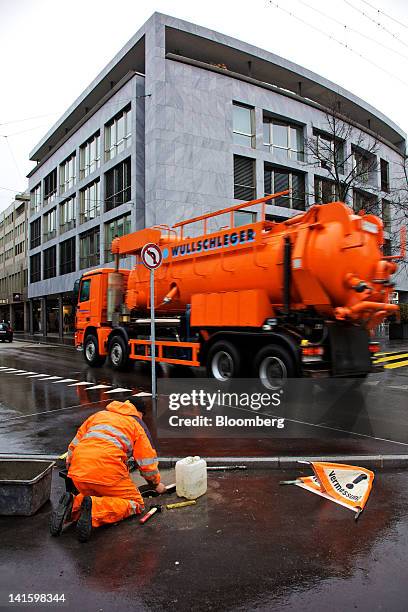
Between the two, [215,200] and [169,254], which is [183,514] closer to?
[169,254]

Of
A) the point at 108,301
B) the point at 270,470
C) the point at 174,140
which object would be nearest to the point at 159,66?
the point at 174,140

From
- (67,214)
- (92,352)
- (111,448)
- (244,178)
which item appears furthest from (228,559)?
(67,214)

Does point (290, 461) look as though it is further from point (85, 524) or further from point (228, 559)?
point (85, 524)

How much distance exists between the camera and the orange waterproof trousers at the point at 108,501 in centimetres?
375

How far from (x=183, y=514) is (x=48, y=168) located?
4181cm

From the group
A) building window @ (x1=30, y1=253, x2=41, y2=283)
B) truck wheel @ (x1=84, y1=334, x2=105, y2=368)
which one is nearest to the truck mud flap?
truck wheel @ (x1=84, y1=334, x2=105, y2=368)

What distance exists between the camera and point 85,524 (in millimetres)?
3520

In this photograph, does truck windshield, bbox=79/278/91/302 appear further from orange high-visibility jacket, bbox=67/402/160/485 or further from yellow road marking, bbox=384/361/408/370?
orange high-visibility jacket, bbox=67/402/160/485

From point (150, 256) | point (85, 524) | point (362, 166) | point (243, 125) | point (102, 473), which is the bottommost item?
point (85, 524)

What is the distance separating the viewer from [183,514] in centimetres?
406

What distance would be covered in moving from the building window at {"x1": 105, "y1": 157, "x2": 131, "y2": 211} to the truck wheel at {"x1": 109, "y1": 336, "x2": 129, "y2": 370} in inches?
583

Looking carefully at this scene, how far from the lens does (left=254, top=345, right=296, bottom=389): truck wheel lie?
8.41 m

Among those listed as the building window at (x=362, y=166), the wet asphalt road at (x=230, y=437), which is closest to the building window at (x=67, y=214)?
the building window at (x=362, y=166)

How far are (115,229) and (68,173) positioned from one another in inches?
450
